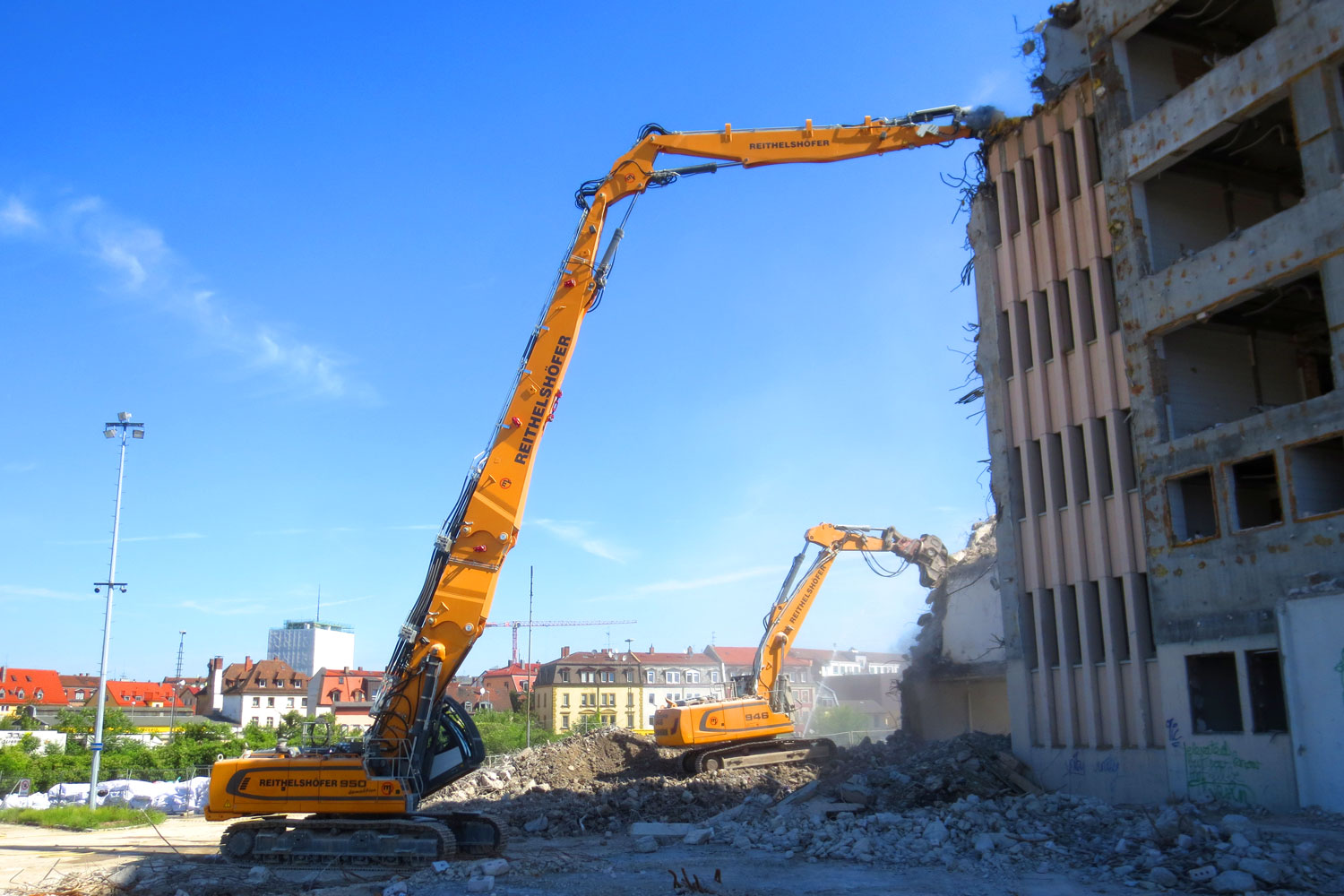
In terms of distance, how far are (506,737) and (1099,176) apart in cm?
4610

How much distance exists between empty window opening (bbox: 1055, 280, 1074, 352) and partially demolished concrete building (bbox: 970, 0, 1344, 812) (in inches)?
Answer: 2.1

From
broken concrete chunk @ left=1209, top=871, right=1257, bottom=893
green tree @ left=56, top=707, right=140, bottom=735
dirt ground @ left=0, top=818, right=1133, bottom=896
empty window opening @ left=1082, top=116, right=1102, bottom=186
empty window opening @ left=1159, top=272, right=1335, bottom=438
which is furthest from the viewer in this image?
green tree @ left=56, top=707, right=140, bottom=735

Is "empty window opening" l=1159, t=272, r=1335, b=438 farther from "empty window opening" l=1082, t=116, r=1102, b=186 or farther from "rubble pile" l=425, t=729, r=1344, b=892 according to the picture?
"rubble pile" l=425, t=729, r=1344, b=892

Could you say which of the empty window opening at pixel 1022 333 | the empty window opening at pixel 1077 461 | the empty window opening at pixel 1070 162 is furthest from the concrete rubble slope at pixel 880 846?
the empty window opening at pixel 1070 162

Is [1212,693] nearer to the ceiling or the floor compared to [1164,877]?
nearer to the ceiling

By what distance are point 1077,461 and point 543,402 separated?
994 cm

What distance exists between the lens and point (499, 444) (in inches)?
631

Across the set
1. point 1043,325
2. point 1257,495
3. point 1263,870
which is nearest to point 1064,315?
point 1043,325

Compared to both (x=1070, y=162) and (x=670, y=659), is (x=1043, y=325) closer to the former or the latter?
(x=1070, y=162)

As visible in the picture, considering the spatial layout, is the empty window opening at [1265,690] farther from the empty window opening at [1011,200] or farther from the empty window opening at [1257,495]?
the empty window opening at [1011,200]

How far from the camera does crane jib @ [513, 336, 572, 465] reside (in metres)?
16.1

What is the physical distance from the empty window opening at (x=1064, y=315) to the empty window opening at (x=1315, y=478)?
5.20m

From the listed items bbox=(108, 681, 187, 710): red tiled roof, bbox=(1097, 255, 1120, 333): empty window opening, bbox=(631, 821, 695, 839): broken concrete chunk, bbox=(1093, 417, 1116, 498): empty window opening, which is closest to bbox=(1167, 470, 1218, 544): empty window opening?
bbox=(1093, 417, 1116, 498): empty window opening

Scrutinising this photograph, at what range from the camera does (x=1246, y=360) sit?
18.1 m
